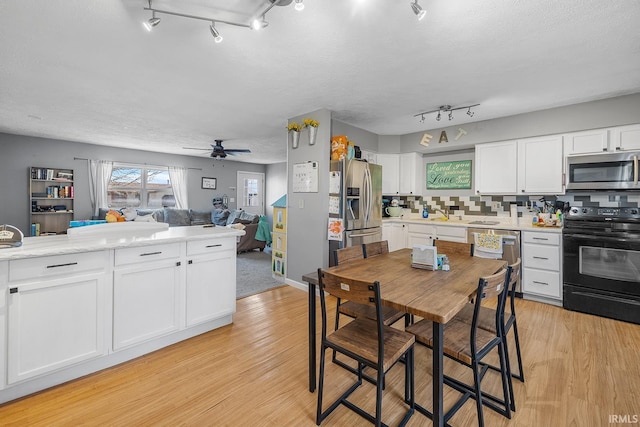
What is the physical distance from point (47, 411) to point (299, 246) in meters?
2.74

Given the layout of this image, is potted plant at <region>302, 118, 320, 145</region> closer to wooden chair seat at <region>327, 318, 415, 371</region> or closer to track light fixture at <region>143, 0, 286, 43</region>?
track light fixture at <region>143, 0, 286, 43</region>

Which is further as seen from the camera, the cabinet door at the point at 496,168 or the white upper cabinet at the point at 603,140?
the cabinet door at the point at 496,168

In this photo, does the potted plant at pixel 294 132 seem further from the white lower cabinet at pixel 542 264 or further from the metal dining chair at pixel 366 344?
the white lower cabinet at pixel 542 264

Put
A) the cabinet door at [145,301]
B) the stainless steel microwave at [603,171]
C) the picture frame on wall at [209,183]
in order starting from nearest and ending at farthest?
the cabinet door at [145,301] → the stainless steel microwave at [603,171] → the picture frame on wall at [209,183]

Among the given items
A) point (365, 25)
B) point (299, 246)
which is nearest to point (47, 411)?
point (299, 246)

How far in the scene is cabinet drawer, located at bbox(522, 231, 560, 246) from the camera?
3.34 m

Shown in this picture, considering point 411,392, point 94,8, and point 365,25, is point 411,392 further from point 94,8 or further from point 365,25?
point 94,8

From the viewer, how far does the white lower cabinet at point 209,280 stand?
2449 mm

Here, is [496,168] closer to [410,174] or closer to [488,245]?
[488,245]

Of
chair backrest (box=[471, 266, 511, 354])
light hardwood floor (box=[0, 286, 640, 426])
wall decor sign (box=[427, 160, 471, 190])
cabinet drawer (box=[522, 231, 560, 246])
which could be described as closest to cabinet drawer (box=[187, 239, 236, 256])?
light hardwood floor (box=[0, 286, 640, 426])

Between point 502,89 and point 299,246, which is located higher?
point 502,89

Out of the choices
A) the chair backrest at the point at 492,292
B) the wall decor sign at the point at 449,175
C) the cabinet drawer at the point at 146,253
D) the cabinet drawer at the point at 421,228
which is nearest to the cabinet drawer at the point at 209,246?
the cabinet drawer at the point at 146,253

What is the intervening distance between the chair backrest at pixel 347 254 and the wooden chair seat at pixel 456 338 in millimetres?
698

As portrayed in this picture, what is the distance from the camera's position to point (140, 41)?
220cm
